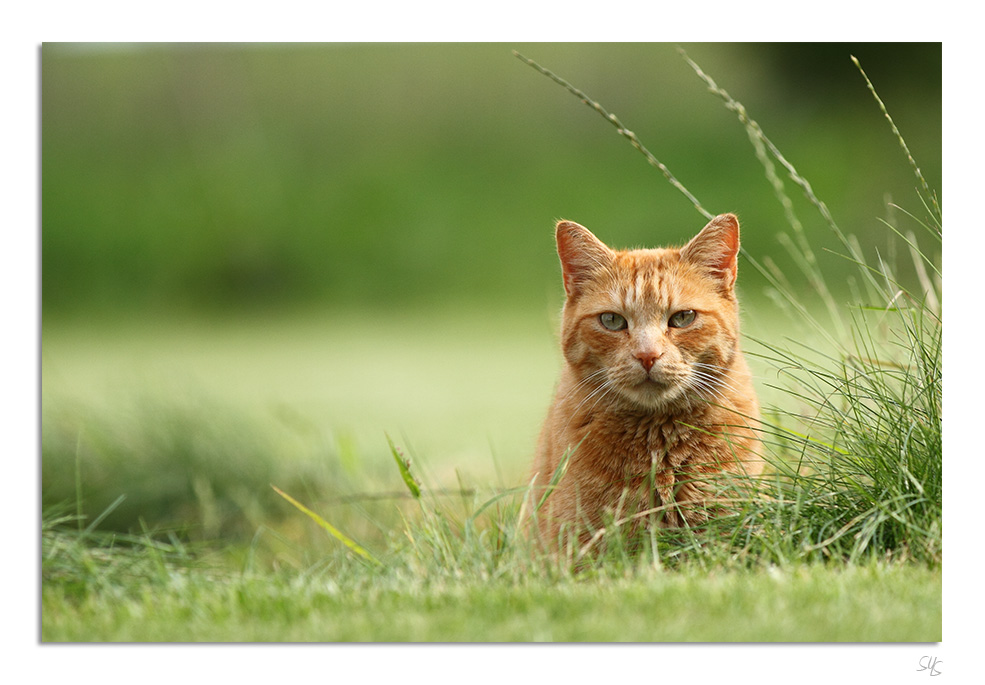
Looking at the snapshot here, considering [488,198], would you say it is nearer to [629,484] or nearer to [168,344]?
[168,344]

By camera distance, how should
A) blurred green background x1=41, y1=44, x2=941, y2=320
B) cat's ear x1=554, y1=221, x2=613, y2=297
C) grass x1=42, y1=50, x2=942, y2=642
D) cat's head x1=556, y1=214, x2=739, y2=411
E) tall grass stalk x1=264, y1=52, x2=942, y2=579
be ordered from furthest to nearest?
blurred green background x1=41, y1=44, x2=941, y2=320
cat's ear x1=554, y1=221, x2=613, y2=297
cat's head x1=556, y1=214, x2=739, y2=411
tall grass stalk x1=264, y1=52, x2=942, y2=579
grass x1=42, y1=50, x2=942, y2=642

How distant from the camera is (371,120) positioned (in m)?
3.59

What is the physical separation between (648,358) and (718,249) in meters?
0.31

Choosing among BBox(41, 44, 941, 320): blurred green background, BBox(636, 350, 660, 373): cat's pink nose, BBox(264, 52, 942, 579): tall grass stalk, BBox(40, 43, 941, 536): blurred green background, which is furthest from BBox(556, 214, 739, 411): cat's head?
BBox(41, 44, 941, 320): blurred green background

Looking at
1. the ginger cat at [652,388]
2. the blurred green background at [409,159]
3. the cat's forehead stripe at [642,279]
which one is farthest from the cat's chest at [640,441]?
the blurred green background at [409,159]

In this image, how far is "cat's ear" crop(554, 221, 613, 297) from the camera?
2.01 metres

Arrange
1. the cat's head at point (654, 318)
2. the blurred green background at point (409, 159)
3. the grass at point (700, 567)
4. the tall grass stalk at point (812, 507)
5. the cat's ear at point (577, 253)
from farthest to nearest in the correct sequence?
1. the blurred green background at point (409, 159)
2. the cat's ear at point (577, 253)
3. the cat's head at point (654, 318)
4. the tall grass stalk at point (812, 507)
5. the grass at point (700, 567)

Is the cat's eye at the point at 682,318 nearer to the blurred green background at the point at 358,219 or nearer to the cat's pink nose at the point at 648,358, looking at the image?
the cat's pink nose at the point at 648,358

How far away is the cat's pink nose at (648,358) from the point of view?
1850mm

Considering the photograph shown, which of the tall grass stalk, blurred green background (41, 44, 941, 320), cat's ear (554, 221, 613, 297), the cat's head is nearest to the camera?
the tall grass stalk
